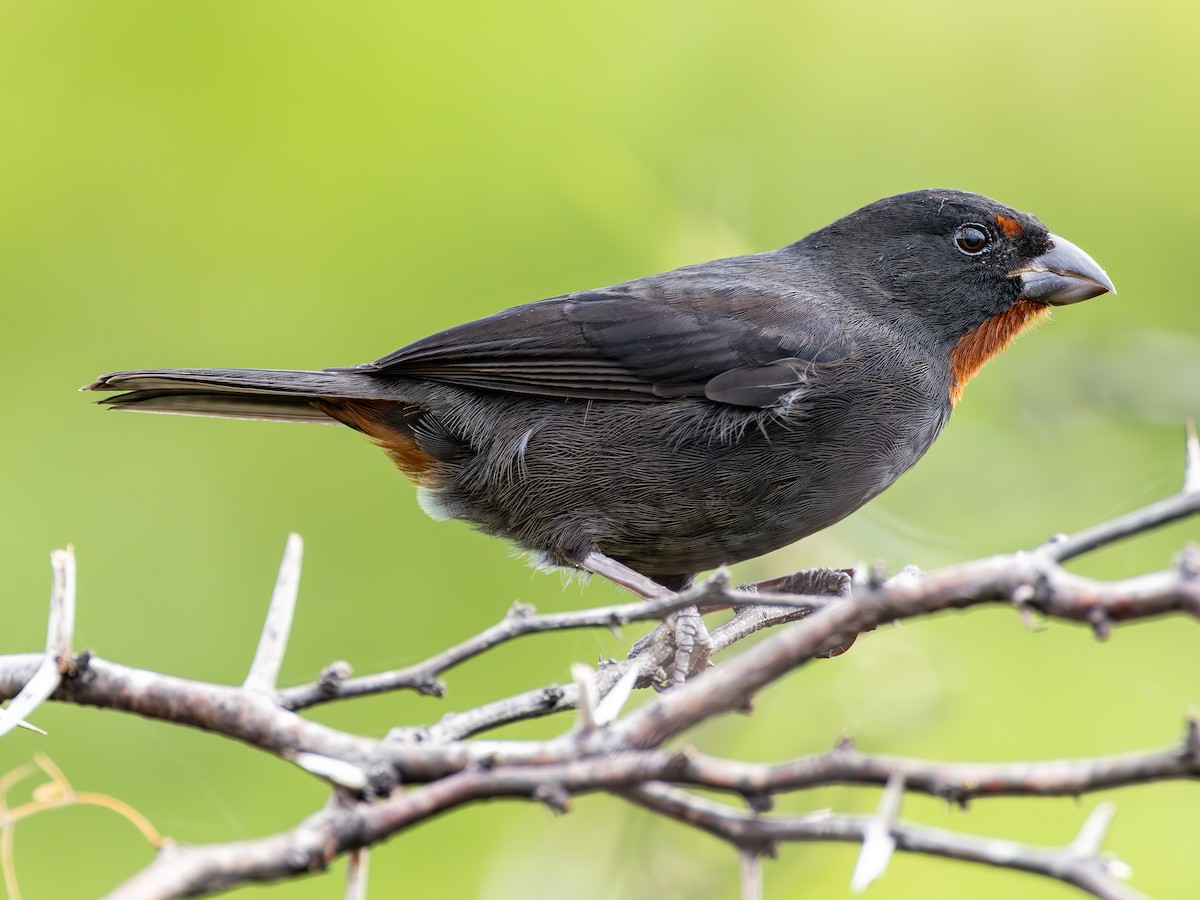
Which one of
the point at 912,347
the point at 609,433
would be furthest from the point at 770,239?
the point at 609,433

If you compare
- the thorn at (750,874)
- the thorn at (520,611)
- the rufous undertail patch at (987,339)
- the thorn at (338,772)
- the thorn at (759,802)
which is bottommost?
the thorn at (338,772)

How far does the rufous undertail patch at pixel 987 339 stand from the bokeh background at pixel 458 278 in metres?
0.12

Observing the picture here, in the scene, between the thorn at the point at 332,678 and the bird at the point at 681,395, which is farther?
the bird at the point at 681,395

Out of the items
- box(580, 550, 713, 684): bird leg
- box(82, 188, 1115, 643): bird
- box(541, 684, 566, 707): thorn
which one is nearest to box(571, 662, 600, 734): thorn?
box(541, 684, 566, 707): thorn

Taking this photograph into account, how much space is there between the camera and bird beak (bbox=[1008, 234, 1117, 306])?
419cm

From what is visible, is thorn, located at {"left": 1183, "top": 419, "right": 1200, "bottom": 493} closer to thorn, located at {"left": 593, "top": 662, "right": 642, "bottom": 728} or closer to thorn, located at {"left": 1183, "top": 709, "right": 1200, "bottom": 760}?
thorn, located at {"left": 1183, "top": 709, "right": 1200, "bottom": 760}

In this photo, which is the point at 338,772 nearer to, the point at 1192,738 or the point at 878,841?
the point at 878,841

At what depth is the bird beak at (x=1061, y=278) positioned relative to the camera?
13.8ft

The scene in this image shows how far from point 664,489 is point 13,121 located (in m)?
3.96

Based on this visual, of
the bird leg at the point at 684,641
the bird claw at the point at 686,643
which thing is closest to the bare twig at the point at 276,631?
the bird leg at the point at 684,641

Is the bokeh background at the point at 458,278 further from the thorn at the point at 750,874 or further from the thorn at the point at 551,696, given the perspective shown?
the thorn at the point at 750,874

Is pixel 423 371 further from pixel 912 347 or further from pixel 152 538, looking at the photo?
pixel 152 538

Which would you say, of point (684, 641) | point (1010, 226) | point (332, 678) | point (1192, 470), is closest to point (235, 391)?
point (684, 641)

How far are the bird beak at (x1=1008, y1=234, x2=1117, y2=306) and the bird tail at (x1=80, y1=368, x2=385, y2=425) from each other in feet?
6.94
